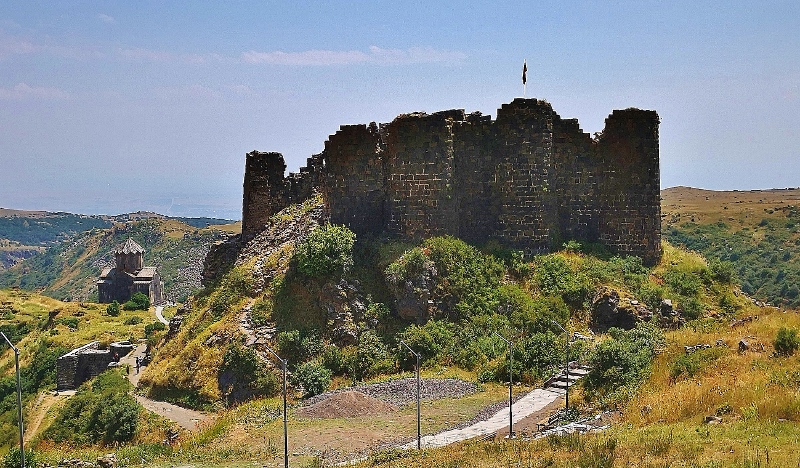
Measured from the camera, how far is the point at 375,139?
26.5m

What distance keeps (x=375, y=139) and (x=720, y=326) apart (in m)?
13.1

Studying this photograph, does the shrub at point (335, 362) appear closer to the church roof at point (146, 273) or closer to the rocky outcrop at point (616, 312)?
the rocky outcrop at point (616, 312)

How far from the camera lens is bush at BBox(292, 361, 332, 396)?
21.9 metres

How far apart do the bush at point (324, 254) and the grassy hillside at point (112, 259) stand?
65865mm

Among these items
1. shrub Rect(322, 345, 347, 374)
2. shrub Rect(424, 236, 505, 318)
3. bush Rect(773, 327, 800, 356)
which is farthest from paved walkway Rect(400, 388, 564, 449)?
shrub Rect(322, 345, 347, 374)

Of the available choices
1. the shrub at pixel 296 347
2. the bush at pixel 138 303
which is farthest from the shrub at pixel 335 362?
the bush at pixel 138 303

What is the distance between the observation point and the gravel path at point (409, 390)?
810 inches

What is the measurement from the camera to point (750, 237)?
72062 mm

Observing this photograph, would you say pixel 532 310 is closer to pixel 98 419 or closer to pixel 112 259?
pixel 98 419

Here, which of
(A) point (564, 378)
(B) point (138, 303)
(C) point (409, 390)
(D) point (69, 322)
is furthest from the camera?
(B) point (138, 303)

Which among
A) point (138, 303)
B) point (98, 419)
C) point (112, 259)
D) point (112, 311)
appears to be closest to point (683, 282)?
point (98, 419)

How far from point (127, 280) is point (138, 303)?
706 cm

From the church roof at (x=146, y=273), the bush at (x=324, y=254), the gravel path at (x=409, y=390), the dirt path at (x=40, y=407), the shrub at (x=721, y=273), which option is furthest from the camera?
the church roof at (x=146, y=273)

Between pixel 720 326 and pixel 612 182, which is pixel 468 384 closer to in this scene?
pixel 720 326
